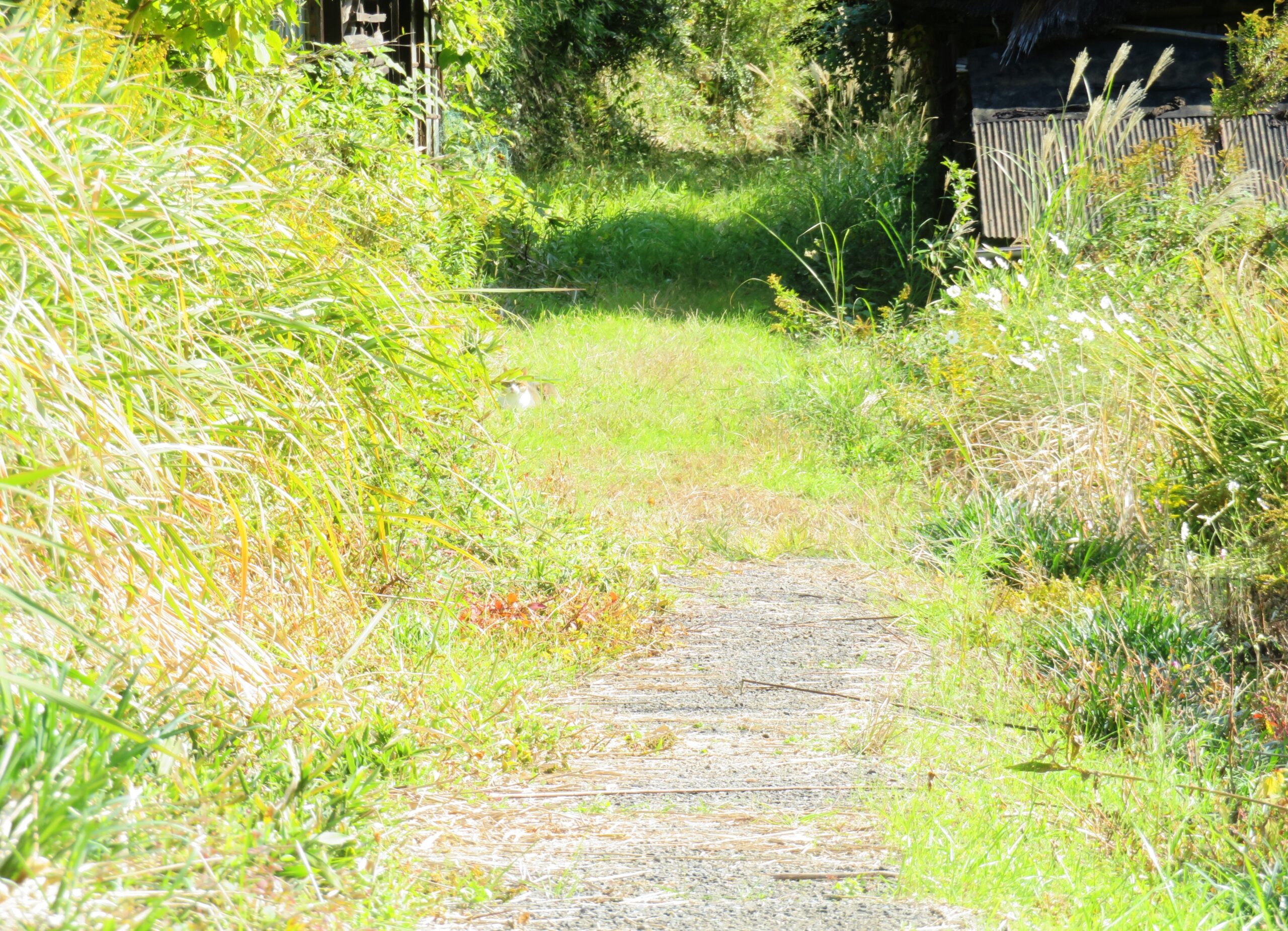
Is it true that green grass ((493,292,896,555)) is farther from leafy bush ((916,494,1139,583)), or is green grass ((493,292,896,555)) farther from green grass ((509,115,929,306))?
green grass ((509,115,929,306))

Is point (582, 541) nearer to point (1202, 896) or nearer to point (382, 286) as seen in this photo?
point (382, 286)

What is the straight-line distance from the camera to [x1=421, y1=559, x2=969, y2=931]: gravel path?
2.05 m

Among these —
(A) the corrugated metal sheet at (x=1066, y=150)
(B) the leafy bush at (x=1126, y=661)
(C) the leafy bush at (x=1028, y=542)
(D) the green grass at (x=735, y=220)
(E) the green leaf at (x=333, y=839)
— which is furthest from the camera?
(D) the green grass at (x=735, y=220)

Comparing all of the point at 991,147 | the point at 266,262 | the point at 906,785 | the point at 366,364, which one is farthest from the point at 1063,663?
the point at 991,147

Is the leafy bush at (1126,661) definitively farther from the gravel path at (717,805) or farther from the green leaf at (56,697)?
the green leaf at (56,697)

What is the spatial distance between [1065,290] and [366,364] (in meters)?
4.52

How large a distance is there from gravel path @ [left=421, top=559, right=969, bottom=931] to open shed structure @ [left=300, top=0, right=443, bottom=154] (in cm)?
527

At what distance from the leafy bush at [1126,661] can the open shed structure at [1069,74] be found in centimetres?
557

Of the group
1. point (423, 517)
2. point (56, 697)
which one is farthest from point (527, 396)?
point (56, 697)

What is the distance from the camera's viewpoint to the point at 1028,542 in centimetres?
452

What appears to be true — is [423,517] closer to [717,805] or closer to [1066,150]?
[717,805]

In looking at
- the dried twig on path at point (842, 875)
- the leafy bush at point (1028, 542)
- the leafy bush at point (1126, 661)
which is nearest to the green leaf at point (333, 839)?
the dried twig on path at point (842, 875)

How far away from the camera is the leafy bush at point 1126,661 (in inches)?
128

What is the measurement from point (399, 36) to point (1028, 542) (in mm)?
5718
